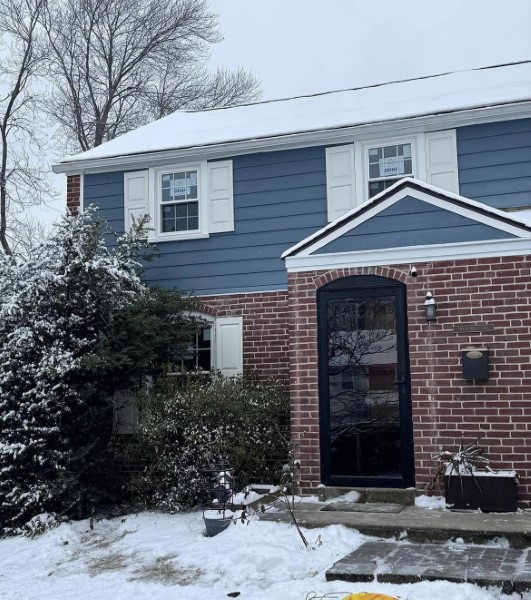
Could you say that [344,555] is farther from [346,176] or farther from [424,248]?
[346,176]

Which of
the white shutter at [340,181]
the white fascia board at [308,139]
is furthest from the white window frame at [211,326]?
the white fascia board at [308,139]

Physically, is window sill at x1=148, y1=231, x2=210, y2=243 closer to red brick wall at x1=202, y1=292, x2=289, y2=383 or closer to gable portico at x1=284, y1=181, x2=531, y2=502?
red brick wall at x1=202, y1=292, x2=289, y2=383

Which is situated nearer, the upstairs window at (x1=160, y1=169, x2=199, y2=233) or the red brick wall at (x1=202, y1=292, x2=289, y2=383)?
the red brick wall at (x1=202, y1=292, x2=289, y2=383)

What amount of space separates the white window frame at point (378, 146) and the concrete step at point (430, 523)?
479 cm

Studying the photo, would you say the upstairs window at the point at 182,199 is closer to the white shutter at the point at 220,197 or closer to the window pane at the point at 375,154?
the white shutter at the point at 220,197

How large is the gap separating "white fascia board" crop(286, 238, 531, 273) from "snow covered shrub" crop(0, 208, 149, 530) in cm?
263

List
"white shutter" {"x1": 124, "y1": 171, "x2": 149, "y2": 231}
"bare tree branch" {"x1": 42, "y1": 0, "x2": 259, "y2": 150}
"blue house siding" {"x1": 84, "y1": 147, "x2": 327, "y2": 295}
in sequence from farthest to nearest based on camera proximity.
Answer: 1. "bare tree branch" {"x1": 42, "y1": 0, "x2": 259, "y2": 150}
2. "white shutter" {"x1": 124, "y1": 171, "x2": 149, "y2": 231}
3. "blue house siding" {"x1": 84, "y1": 147, "x2": 327, "y2": 295}

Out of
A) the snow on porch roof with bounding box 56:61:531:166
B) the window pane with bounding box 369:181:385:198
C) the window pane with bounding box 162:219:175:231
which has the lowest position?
the window pane with bounding box 162:219:175:231

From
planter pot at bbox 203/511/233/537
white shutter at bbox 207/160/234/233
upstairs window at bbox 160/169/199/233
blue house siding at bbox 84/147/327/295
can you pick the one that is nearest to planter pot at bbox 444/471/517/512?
planter pot at bbox 203/511/233/537

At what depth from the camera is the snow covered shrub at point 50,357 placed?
929 cm

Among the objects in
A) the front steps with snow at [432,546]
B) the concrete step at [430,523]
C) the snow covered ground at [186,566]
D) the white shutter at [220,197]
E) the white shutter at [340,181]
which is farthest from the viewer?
the white shutter at [220,197]

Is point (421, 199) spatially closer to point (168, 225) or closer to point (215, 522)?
point (215, 522)

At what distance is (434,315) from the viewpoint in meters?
8.12

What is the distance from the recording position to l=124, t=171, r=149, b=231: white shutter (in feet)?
38.8
